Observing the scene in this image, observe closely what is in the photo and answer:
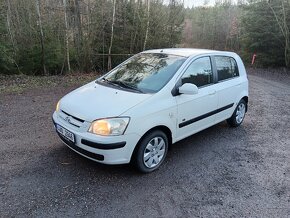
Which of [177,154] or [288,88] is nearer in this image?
[177,154]

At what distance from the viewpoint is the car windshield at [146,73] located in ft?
12.9

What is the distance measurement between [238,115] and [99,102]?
3246mm

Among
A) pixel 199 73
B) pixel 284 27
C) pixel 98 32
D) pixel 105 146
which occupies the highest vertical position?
pixel 284 27

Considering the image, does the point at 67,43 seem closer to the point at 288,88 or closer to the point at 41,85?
the point at 41,85

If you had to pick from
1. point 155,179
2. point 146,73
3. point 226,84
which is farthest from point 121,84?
point 226,84

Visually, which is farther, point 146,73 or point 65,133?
point 146,73

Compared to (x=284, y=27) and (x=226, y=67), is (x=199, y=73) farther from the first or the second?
(x=284, y=27)

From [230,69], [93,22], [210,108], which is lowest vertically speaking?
[210,108]

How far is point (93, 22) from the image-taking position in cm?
1012

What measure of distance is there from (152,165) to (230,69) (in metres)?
2.58

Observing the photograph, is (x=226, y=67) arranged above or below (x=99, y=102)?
above

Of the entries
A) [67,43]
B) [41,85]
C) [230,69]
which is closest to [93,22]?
[67,43]

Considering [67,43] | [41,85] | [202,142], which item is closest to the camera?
[202,142]

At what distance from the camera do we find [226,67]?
5.04 meters
